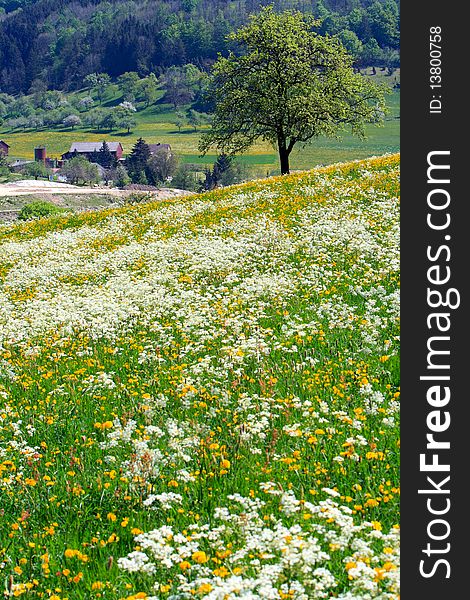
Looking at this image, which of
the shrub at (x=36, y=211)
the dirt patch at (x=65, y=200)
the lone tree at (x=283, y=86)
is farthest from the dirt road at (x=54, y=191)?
the shrub at (x=36, y=211)

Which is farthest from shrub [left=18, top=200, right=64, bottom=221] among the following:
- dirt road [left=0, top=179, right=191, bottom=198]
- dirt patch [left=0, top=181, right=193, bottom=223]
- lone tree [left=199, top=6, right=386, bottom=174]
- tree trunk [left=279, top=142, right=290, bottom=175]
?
tree trunk [left=279, top=142, right=290, bottom=175]

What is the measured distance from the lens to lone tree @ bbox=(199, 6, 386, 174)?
137 ft

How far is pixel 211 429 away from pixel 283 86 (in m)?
37.8

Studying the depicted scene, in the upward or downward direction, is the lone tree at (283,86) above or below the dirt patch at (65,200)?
above

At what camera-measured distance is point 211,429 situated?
278 inches

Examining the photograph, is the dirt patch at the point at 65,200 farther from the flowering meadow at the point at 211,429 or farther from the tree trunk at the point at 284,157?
the flowering meadow at the point at 211,429

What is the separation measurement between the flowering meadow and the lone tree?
91.1ft

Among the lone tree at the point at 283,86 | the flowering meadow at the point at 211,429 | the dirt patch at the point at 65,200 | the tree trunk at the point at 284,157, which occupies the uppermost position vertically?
the lone tree at the point at 283,86

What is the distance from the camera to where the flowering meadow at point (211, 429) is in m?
4.70

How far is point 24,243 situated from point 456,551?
893 inches

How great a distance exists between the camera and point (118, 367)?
941 centimetres

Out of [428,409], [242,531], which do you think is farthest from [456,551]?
[242,531]

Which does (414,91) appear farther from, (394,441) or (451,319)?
(394,441)

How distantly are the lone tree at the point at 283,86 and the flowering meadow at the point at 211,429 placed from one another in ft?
91.1
